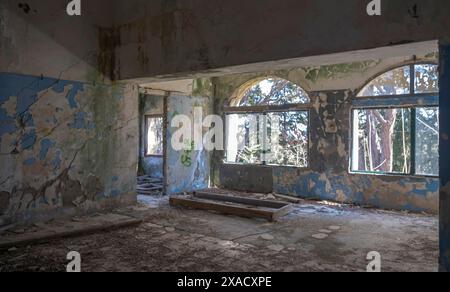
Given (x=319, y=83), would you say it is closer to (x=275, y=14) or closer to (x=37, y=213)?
(x=275, y=14)

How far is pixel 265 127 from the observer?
763cm

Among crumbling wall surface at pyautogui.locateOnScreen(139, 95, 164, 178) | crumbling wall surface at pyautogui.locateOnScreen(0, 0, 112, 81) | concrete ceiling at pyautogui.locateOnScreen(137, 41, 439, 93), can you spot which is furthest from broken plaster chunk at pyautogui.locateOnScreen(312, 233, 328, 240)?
crumbling wall surface at pyautogui.locateOnScreen(139, 95, 164, 178)

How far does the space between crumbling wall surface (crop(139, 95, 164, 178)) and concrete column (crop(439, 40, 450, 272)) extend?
306 inches

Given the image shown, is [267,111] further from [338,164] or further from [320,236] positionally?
[320,236]

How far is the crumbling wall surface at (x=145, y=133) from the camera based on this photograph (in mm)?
9922

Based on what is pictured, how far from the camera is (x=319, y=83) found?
6.73m

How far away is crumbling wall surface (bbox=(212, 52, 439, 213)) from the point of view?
229 inches

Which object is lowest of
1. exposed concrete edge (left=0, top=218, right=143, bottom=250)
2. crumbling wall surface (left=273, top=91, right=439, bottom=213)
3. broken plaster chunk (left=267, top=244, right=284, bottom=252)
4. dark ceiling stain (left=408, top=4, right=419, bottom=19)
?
broken plaster chunk (left=267, top=244, right=284, bottom=252)

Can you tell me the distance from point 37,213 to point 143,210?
1506 millimetres

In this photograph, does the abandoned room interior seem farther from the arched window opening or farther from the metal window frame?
the arched window opening

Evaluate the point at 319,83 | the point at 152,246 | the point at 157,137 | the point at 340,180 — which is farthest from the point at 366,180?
the point at 157,137

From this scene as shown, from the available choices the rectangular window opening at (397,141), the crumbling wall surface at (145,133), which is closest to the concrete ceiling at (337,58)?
the rectangular window opening at (397,141)

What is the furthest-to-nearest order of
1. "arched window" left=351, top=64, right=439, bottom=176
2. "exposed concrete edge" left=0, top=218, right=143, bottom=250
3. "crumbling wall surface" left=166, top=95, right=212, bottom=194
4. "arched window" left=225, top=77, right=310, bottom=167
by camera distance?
"arched window" left=225, top=77, right=310, bottom=167 → "crumbling wall surface" left=166, top=95, right=212, bottom=194 → "arched window" left=351, top=64, right=439, bottom=176 → "exposed concrete edge" left=0, top=218, right=143, bottom=250

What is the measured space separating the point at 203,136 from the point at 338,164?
294 cm
